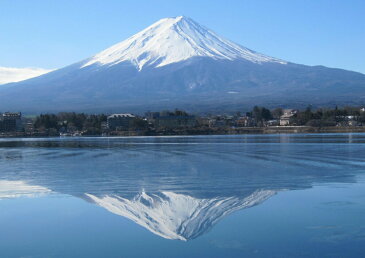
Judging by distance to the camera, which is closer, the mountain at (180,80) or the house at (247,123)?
the house at (247,123)

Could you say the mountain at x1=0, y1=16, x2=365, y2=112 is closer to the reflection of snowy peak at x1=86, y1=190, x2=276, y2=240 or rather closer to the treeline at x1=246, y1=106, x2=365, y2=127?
the treeline at x1=246, y1=106, x2=365, y2=127

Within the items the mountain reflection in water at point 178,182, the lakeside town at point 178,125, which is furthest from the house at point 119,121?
the mountain reflection in water at point 178,182

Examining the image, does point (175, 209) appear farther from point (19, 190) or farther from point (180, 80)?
point (180, 80)

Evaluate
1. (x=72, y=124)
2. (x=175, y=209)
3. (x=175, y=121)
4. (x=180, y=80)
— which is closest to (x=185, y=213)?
(x=175, y=209)

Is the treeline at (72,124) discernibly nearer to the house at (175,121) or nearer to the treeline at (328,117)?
the house at (175,121)

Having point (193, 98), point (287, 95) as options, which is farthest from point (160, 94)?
point (287, 95)

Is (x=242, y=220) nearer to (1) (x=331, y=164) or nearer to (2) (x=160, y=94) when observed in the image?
(1) (x=331, y=164)
